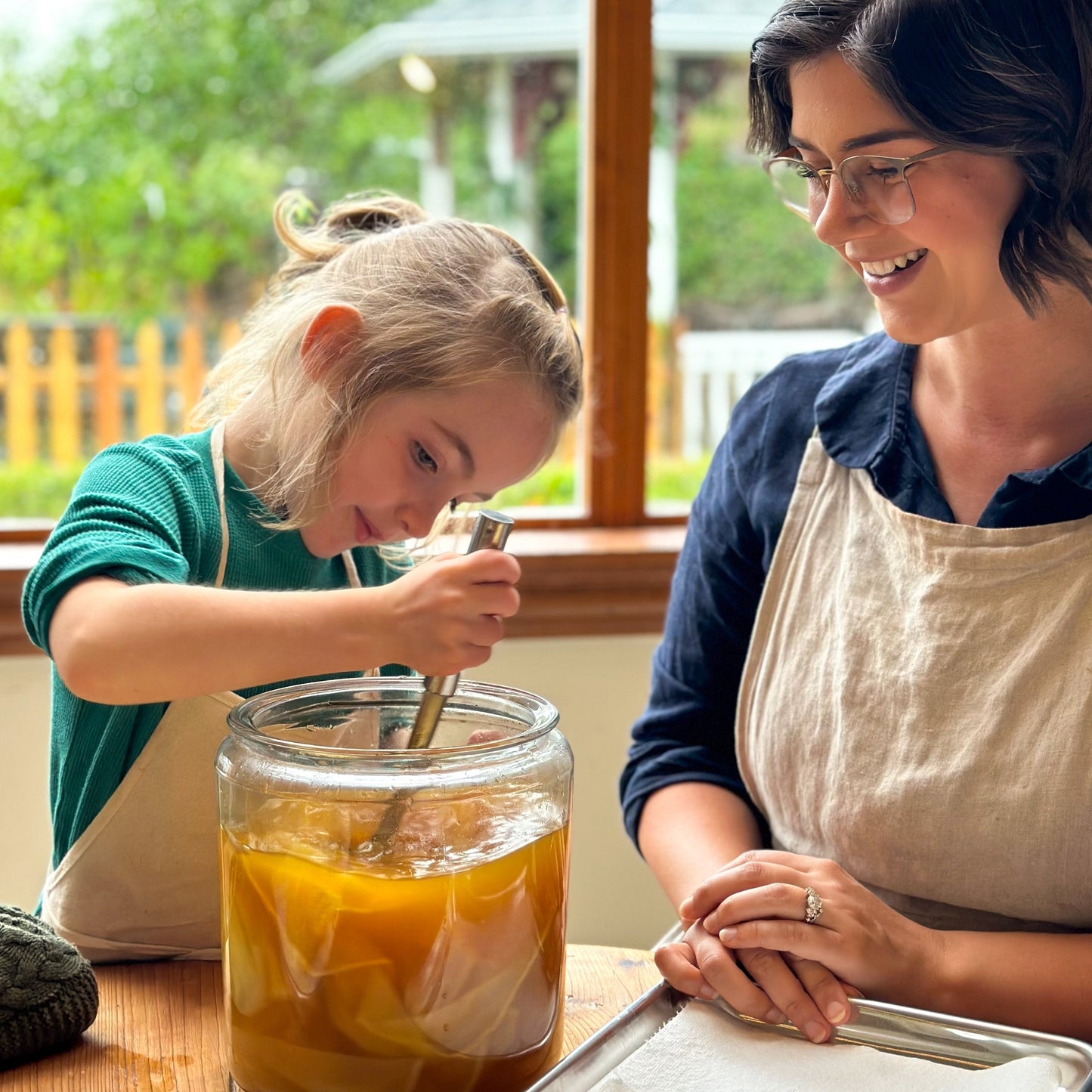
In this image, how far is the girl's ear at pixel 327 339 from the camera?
106 cm

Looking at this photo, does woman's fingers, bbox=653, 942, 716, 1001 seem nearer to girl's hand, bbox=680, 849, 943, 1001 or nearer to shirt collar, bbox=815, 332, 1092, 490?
girl's hand, bbox=680, 849, 943, 1001

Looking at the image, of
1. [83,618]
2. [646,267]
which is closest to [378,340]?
[83,618]

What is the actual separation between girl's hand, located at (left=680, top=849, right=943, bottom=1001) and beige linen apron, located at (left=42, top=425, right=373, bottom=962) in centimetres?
37

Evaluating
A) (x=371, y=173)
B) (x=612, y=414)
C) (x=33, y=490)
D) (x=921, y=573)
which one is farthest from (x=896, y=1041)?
(x=371, y=173)

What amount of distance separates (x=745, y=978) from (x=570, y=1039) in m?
0.12

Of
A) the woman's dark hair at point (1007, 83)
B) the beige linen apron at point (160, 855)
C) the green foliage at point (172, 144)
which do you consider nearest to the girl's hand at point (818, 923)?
the beige linen apron at point (160, 855)

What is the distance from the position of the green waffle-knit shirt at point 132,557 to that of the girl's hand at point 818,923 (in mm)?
386

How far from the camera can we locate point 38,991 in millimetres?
755

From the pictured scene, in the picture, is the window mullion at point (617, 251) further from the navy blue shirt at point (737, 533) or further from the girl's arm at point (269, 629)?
the girl's arm at point (269, 629)

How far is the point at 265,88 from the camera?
2.11 metres

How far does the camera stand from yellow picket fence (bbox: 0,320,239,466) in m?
2.09

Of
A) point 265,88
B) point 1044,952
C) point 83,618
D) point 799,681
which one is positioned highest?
point 265,88

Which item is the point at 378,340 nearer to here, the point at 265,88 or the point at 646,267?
the point at 646,267

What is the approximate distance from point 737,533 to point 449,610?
504mm
